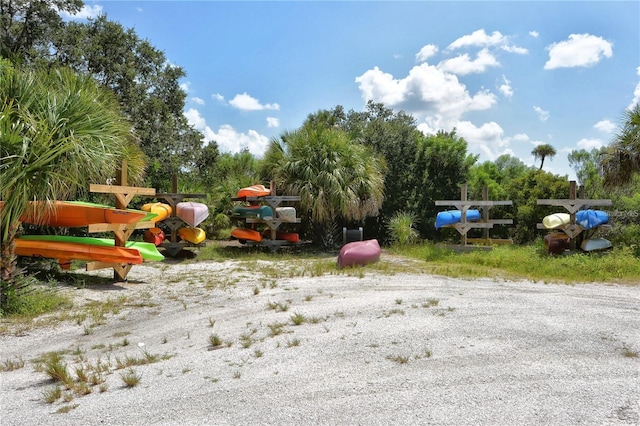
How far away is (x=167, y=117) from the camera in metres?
17.8

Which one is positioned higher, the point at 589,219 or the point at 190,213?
the point at 190,213

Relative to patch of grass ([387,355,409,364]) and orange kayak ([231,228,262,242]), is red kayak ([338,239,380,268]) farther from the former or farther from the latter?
patch of grass ([387,355,409,364])

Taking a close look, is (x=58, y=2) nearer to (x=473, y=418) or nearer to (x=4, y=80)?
(x=4, y=80)

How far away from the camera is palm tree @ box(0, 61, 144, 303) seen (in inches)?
227

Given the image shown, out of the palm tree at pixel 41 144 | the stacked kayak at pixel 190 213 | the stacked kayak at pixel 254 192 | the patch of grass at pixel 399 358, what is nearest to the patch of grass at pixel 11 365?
the palm tree at pixel 41 144

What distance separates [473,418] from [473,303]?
329 cm

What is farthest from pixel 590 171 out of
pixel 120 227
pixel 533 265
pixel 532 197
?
pixel 120 227

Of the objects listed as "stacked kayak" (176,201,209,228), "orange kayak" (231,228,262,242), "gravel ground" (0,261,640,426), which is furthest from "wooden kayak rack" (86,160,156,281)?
"orange kayak" (231,228,262,242)

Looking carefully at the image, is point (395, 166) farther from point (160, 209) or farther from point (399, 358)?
point (399, 358)

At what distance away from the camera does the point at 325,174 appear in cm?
1399

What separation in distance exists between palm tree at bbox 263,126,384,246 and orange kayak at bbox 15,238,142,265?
6472 millimetres

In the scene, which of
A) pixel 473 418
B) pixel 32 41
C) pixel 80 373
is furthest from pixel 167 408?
pixel 32 41

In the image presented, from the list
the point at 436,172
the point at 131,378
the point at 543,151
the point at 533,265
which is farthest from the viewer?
the point at 543,151

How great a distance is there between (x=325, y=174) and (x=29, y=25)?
10.8 meters
